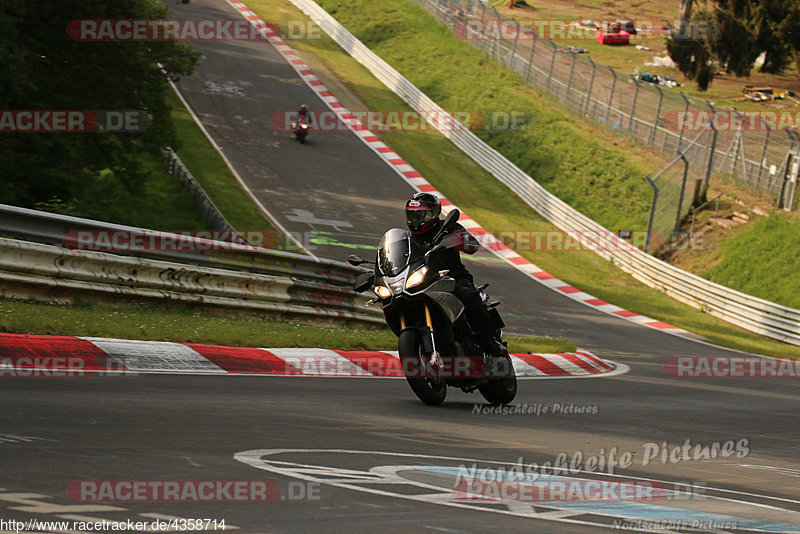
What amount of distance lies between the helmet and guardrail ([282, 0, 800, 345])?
18623 mm

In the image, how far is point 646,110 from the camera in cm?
3584

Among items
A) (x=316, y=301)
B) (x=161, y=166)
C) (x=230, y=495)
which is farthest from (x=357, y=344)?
(x=161, y=166)

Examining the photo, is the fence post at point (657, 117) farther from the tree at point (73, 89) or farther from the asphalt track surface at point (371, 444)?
the asphalt track surface at point (371, 444)

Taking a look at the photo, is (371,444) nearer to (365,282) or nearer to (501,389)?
(365,282)

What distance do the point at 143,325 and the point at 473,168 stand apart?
98.2ft

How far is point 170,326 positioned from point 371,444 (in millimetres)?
4834

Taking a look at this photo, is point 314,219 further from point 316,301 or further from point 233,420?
point 233,420

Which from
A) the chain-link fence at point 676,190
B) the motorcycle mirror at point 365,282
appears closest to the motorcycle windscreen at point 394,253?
the motorcycle mirror at point 365,282

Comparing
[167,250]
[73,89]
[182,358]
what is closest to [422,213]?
[182,358]

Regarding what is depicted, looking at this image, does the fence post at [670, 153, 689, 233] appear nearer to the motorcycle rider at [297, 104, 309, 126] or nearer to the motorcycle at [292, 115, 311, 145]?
the motorcycle at [292, 115, 311, 145]

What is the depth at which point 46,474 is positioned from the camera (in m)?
3.84

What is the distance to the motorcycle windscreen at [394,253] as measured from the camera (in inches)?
312

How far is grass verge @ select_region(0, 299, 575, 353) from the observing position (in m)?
8.34

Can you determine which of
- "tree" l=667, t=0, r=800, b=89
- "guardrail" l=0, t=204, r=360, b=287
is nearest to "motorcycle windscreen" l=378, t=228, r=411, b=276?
"guardrail" l=0, t=204, r=360, b=287
